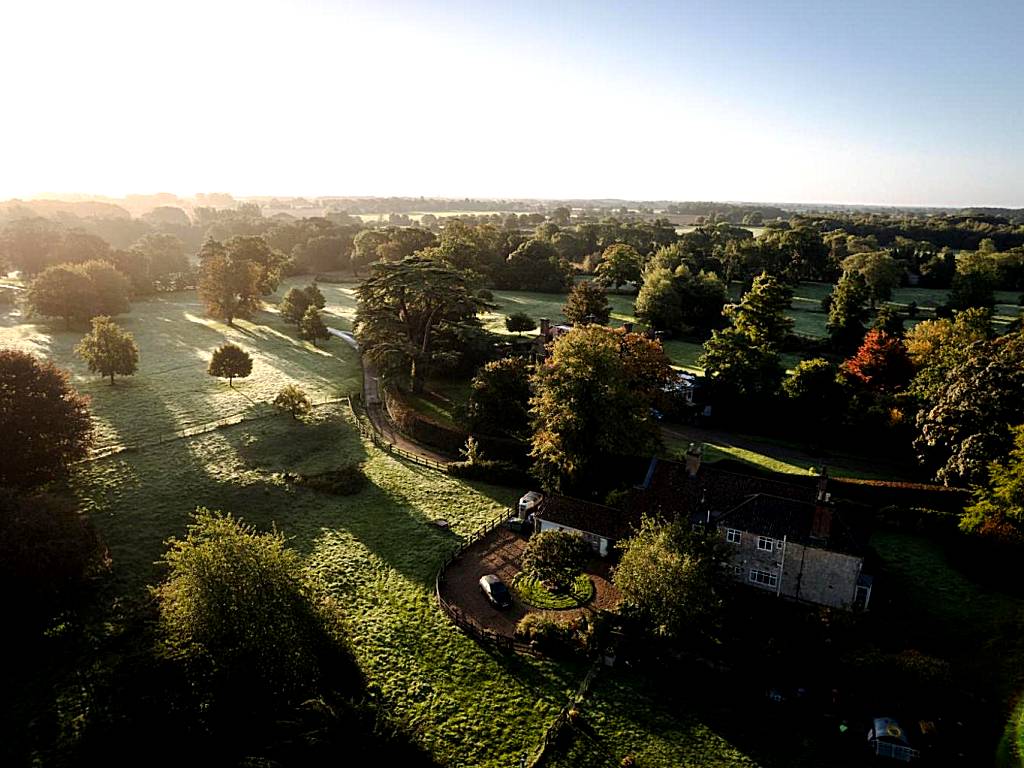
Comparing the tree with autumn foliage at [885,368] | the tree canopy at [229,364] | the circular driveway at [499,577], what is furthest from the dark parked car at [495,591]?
the tree canopy at [229,364]

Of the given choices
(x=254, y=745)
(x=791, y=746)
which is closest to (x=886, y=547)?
(x=791, y=746)

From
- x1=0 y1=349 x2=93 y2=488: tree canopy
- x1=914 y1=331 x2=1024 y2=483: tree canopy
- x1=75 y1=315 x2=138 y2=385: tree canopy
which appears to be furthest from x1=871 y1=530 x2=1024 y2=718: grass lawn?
x1=75 y1=315 x2=138 y2=385: tree canopy

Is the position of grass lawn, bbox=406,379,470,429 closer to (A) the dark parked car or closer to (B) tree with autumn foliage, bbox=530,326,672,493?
(B) tree with autumn foliage, bbox=530,326,672,493

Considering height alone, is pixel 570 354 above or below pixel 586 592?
above

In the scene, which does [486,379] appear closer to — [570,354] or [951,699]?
[570,354]

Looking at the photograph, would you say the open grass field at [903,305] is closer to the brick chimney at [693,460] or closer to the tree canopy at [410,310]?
the tree canopy at [410,310]

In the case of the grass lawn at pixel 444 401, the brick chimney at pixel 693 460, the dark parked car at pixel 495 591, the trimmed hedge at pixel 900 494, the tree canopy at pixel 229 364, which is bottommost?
the dark parked car at pixel 495 591

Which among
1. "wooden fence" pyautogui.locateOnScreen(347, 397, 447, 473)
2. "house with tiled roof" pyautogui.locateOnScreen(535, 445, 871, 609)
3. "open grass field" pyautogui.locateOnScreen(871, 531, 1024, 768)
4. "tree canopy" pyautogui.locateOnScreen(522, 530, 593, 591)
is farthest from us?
"wooden fence" pyautogui.locateOnScreen(347, 397, 447, 473)
